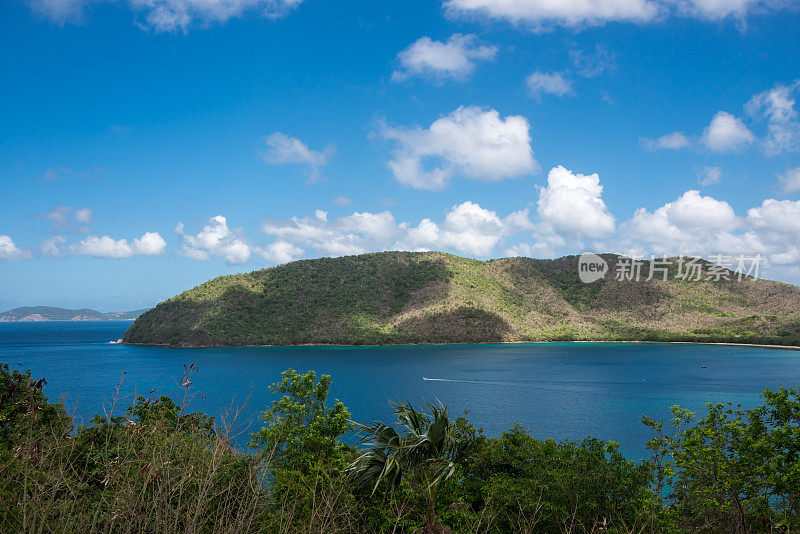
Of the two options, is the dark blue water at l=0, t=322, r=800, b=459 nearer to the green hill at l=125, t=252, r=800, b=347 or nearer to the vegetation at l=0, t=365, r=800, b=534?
the green hill at l=125, t=252, r=800, b=347

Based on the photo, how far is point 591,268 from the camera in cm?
14838

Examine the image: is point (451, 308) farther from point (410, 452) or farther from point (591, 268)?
point (410, 452)

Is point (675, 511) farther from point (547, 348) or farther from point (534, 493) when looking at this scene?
point (547, 348)

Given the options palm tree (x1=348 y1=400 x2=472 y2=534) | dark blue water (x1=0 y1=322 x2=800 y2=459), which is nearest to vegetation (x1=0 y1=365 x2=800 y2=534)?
palm tree (x1=348 y1=400 x2=472 y2=534)

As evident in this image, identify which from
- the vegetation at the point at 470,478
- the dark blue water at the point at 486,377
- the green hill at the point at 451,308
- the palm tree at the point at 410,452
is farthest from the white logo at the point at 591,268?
the palm tree at the point at 410,452

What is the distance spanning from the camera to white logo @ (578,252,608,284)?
14462 cm

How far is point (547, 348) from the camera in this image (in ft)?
362

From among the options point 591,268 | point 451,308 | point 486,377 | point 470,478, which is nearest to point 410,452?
point 470,478

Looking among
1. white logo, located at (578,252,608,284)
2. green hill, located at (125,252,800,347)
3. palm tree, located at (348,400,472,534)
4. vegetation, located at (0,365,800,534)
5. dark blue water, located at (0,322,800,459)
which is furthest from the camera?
white logo, located at (578,252,608,284)

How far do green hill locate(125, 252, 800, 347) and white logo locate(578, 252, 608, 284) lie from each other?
7.08 feet

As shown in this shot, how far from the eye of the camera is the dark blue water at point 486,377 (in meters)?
44.8

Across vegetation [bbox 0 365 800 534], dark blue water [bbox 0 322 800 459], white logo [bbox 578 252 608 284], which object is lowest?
dark blue water [bbox 0 322 800 459]

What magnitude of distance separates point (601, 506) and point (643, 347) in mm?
110887

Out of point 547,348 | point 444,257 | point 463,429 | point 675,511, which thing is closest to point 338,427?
point 463,429
